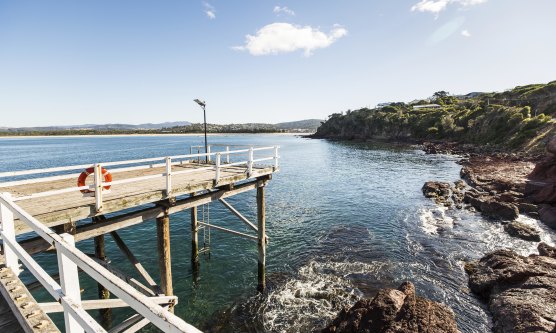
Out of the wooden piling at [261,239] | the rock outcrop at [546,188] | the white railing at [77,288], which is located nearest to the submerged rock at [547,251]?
the rock outcrop at [546,188]

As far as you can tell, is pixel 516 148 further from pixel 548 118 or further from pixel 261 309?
pixel 261 309

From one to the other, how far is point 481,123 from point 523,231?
66521 mm

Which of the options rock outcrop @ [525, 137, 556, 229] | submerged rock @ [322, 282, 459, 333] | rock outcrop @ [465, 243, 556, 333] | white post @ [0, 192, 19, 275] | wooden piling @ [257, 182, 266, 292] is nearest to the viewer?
white post @ [0, 192, 19, 275]

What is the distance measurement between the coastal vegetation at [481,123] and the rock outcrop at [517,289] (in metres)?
47.2

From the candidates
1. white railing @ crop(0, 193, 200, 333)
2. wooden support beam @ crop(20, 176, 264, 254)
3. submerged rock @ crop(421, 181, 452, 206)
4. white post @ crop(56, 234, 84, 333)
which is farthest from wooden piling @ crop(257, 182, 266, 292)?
submerged rock @ crop(421, 181, 452, 206)

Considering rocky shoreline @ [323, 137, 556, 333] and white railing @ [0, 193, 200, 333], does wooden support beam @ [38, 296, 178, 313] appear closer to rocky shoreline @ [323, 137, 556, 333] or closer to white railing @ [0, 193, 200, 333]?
white railing @ [0, 193, 200, 333]

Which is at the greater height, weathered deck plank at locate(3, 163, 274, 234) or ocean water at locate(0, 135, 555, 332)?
weathered deck plank at locate(3, 163, 274, 234)

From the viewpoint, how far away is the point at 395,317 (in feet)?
29.1

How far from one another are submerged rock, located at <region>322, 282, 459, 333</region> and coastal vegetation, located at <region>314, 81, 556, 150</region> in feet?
178

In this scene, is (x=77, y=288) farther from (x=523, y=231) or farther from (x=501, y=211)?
(x=501, y=211)

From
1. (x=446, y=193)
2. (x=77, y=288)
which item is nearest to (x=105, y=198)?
(x=77, y=288)

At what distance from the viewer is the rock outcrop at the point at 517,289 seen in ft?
31.0

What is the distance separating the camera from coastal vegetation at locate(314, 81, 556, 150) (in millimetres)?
56062

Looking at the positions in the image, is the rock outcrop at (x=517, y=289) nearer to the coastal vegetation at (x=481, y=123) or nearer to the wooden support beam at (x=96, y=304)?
the wooden support beam at (x=96, y=304)
